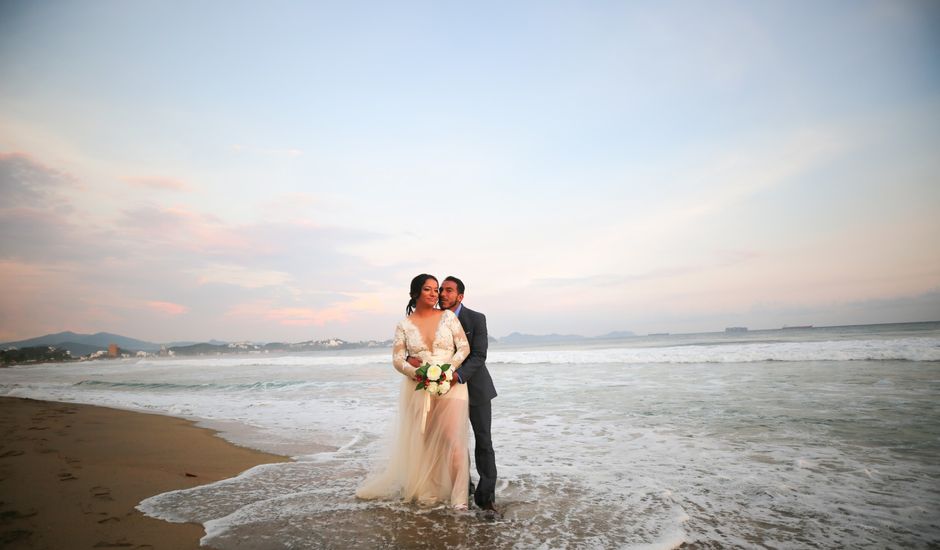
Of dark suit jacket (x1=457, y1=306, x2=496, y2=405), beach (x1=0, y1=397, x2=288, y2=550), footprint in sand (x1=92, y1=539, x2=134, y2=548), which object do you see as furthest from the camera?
dark suit jacket (x1=457, y1=306, x2=496, y2=405)

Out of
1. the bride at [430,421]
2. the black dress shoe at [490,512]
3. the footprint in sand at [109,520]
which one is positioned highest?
the bride at [430,421]

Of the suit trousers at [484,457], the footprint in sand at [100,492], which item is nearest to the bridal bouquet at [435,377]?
the suit trousers at [484,457]

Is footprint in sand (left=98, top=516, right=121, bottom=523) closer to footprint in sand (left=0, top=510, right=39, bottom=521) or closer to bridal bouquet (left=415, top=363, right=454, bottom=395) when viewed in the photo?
footprint in sand (left=0, top=510, right=39, bottom=521)

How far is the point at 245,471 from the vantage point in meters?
5.81

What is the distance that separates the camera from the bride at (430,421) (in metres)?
4.30

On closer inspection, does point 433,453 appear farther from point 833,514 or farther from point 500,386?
point 500,386

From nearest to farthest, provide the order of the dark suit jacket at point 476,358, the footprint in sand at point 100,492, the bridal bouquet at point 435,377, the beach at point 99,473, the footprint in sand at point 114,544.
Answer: the footprint in sand at point 114,544, the beach at point 99,473, the bridal bouquet at point 435,377, the dark suit jacket at point 476,358, the footprint in sand at point 100,492

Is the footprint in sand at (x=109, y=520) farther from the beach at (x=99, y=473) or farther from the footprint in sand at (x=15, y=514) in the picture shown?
the footprint in sand at (x=15, y=514)

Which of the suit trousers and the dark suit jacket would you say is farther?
the dark suit jacket

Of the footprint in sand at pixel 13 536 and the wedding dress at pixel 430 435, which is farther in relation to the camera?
the wedding dress at pixel 430 435

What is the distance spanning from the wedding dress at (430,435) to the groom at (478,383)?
93mm

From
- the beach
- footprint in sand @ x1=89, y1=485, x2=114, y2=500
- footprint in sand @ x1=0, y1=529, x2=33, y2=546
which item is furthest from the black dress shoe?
footprint in sand @ x1=89, y1=485, x2=114, y2=500

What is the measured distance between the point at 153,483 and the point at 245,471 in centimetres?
101

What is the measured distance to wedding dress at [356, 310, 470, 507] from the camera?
14.1ft
